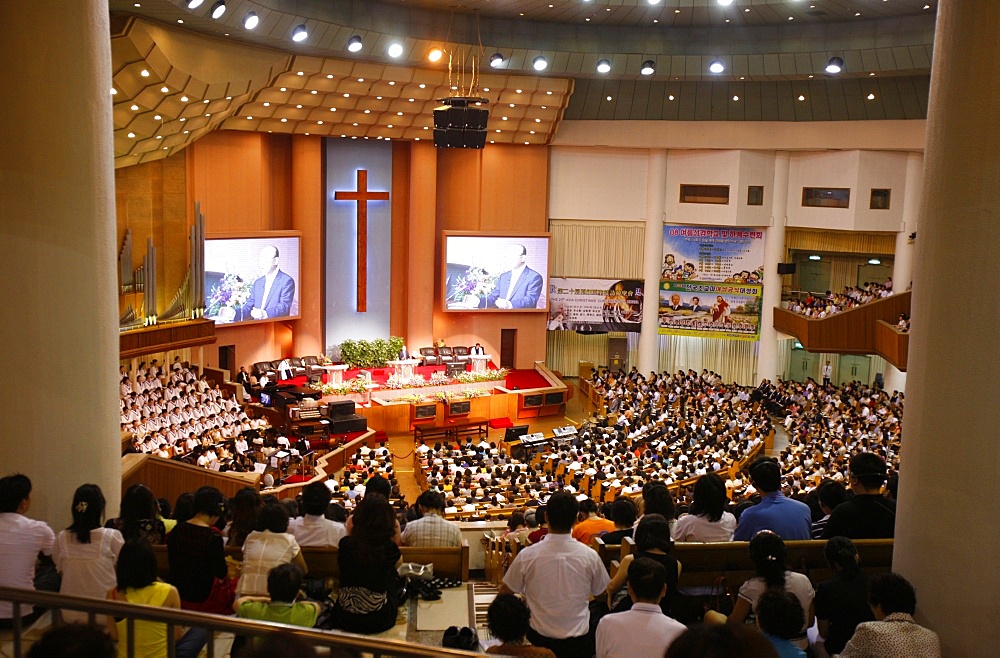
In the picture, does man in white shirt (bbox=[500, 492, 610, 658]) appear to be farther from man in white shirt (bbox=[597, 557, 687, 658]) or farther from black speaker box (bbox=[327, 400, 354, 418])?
black speaker box (bbox=[327, 400, 354, 418])

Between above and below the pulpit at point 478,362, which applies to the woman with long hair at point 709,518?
above

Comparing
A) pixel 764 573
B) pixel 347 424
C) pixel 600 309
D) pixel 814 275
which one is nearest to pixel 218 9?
pixel 347 424

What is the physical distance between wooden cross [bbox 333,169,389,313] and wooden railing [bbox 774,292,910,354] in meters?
10.1

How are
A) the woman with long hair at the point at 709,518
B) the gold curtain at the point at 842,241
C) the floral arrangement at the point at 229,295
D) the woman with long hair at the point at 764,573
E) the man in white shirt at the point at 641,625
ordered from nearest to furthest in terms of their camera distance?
the man in white shirt at the point at 641,625
the woman with long hair at the point at 764,573
the woman with long hair at the point at 709,518
the floral arrangement at the point at 229,295
the gold curtain at the point at 842,241


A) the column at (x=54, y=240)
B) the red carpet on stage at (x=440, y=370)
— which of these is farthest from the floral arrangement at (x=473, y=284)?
the column at (x=54, y=240)

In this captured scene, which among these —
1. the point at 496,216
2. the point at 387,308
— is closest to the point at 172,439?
the point at 387,308

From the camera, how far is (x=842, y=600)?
466 cm

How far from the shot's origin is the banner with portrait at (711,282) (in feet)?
77.8

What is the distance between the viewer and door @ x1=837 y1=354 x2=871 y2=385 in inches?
1000

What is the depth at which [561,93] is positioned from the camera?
2172 centimetres

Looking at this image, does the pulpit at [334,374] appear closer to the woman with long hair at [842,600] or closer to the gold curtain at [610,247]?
the gold curtain at [610,247]

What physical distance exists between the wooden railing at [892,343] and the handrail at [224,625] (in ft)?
42.2

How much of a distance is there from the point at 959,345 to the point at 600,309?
19.9 m

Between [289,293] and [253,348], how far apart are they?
143 centimetres
